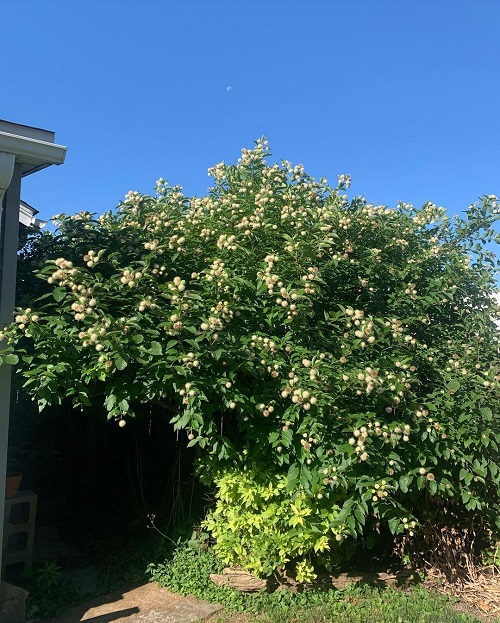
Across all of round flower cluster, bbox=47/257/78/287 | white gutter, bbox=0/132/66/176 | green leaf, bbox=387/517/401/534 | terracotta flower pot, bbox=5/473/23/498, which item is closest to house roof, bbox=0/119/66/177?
white gutter, bbox=0/132/66/176

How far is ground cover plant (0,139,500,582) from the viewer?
2912mm

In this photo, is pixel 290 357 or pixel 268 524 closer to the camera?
pixel 290 357

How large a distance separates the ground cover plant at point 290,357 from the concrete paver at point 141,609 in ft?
1.23

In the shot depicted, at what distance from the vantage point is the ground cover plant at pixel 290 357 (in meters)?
2.91

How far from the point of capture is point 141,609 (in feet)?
11.1

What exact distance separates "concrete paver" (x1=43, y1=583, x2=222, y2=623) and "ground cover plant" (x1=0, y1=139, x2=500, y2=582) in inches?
14.7

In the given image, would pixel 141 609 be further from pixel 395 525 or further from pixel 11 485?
pixel 395 525

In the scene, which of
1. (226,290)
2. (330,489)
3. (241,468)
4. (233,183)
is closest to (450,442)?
→ (330,489)

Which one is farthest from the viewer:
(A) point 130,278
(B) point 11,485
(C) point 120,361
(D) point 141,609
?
(B) point 11,485

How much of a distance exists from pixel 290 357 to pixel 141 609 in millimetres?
1887

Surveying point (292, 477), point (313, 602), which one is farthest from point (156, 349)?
point (313, 602)

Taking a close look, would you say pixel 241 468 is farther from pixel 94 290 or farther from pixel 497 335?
pixel 497 335

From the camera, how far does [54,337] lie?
9.43 feet

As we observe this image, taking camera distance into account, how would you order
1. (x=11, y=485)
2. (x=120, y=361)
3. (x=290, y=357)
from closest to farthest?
(x=120, y=361), (x=290, y=357), (x=11, y=485)
